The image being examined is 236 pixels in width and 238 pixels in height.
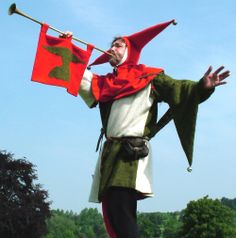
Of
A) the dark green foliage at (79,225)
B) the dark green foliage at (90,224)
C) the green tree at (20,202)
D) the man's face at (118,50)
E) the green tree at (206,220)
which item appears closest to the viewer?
the man's face at (118,50)

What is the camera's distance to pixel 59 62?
505 centimetres

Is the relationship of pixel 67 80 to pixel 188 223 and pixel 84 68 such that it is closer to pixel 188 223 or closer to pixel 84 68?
pixel 84 68

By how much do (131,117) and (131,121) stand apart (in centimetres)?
3

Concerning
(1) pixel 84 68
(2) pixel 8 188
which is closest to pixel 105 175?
(1) pixel 84 68

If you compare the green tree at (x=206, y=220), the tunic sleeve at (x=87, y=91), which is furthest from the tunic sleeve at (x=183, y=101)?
the green tree at (x=206, y=220)

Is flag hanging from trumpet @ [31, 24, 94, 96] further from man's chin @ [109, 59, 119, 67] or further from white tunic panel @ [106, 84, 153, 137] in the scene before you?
white tunic panel @ [106, 84, 153, 137]

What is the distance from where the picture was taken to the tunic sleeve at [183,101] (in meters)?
4.80

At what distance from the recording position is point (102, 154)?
4.93 m

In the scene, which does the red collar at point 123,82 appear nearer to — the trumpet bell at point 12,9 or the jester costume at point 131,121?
the jester costume at point 131,121

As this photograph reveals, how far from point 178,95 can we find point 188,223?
46.2 metres

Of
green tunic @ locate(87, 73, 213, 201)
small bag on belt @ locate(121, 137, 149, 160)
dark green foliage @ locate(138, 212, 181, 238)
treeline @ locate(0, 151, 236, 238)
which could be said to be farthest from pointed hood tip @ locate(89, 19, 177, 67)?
dark green foliage @ locate(138, 212, 181, 238)

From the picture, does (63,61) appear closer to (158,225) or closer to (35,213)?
(35,213)

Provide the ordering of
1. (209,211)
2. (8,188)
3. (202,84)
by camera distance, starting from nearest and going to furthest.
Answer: (202,84)
(8,188)
(209,211)

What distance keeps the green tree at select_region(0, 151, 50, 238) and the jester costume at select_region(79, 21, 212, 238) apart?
29039mm
